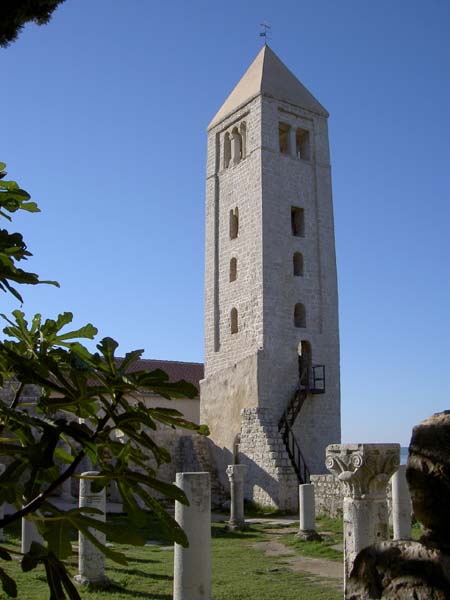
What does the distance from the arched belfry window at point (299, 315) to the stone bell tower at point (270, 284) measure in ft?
0.13

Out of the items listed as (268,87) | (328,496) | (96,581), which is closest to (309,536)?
(328,496)

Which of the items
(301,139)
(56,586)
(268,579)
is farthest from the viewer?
(301,139)

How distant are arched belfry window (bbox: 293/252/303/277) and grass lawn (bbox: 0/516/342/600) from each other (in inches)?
542

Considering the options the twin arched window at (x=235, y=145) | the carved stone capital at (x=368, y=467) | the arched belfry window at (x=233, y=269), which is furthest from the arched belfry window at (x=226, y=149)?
the carved stone capital at (x=368, y=467)

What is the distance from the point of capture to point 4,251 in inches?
86.0

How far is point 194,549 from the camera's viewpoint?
6625 mm

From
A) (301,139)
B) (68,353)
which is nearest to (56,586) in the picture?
(68,353)

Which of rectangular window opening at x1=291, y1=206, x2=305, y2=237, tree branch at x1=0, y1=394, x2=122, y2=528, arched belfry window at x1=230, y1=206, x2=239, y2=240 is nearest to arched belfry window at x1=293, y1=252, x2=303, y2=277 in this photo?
rectangular window opening at x1=291, y1=206, x2=305, y2=237

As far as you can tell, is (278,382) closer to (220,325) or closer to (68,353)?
(220,325)

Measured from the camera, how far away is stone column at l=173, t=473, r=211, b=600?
648 centimetres

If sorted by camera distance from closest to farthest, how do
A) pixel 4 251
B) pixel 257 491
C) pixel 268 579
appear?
pixel 4 251 < pixel 268 579 < pixel 257 491

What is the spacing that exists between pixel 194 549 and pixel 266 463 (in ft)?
48.7

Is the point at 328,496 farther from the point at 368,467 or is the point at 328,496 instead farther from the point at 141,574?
the point at 368,467

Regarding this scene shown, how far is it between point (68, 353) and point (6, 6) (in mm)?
1800
